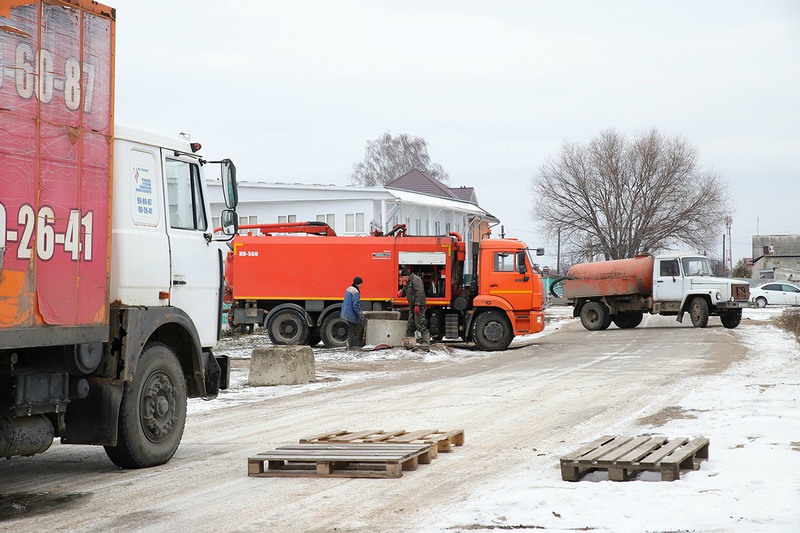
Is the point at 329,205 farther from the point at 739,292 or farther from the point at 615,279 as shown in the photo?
the point at 739,292

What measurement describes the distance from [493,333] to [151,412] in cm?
1887

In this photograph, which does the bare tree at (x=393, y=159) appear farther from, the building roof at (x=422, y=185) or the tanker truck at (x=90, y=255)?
the tanker truck at (x=90, y=255)

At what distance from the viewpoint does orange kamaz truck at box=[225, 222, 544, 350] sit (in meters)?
27.6

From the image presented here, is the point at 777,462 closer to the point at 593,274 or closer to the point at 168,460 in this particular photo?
the point at 168,460

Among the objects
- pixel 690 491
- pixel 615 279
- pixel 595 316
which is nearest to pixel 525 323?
pixel 615 279

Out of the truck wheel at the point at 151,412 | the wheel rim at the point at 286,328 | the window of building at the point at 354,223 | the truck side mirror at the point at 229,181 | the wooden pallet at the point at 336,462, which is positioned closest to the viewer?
the wooden pallet at the point at 336,462

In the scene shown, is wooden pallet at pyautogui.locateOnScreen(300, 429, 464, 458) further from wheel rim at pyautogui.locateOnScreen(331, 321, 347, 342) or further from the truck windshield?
the truck windshield

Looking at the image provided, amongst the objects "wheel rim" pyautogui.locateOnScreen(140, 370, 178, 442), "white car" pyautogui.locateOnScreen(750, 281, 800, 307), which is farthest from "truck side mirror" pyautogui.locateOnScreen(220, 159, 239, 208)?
"white car" pyautogui.locateOnScreen(750, 281, 800, 307)

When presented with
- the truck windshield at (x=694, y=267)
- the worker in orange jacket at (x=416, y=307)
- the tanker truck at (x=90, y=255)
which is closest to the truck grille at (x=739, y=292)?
the truck windshield at (x=694, y=267)

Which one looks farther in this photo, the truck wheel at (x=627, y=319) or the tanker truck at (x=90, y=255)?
the truck wheel at (x=627, y=319)

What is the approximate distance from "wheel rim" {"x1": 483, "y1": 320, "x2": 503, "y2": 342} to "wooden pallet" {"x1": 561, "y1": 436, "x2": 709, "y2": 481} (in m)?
18.2

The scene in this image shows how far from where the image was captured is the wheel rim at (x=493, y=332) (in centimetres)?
2750

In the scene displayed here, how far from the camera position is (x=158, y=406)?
30.8ft

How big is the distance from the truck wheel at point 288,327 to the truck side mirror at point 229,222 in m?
17.6
